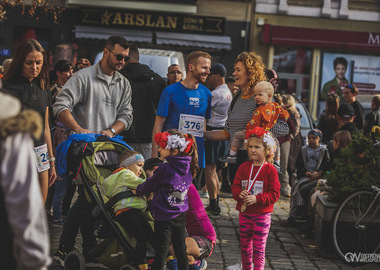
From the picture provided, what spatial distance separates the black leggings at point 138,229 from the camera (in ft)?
18.5

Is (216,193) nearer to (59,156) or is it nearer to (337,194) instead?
(337,194)

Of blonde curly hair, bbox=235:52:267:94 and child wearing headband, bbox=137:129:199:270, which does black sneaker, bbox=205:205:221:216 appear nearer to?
blonde curly hair, bbox=235:52:267:94

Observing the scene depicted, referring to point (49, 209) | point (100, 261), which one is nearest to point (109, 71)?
point (100, 261)

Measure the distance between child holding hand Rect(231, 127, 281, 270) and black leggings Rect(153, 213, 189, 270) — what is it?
25.2 inches

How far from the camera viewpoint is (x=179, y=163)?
553cm

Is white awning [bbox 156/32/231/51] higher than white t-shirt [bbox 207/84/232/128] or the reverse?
higher

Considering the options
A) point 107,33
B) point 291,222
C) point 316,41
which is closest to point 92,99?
point 291,222

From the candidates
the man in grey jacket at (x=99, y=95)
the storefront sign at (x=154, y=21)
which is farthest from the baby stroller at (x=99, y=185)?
the storefront sign at (x=154, y=21)

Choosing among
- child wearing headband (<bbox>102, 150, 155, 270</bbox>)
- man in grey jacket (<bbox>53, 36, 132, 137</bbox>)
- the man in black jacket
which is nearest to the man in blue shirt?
man in grey jacket (<bbox>53, 36, 132, 137</bbox>)

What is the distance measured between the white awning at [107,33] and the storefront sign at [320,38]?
427 centimetres

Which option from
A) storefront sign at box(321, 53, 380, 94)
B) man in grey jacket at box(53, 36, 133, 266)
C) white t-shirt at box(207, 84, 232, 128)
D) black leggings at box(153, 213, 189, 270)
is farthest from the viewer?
storefront sign at box(321, 53, 380, 94)

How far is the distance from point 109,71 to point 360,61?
2003cm

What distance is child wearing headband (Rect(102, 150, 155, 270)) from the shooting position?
18.6 ft

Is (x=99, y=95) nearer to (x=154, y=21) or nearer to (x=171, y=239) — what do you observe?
(x=171, y=239)
